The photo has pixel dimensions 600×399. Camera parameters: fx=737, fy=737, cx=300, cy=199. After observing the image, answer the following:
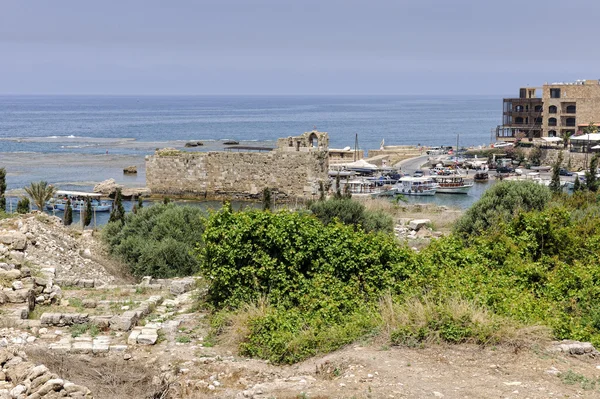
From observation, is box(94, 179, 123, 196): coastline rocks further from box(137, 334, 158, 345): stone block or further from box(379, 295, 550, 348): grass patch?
box(379, 295, 550, 348): grass patch

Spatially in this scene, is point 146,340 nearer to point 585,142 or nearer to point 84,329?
point 84,329

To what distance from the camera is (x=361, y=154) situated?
6356 centimetres

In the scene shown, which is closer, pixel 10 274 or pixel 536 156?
pixel 10 274

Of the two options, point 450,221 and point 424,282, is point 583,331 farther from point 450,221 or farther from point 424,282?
point 450,221

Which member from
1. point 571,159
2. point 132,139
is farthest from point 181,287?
point 132,139

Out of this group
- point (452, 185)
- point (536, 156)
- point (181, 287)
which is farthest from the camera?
point (536, 156)

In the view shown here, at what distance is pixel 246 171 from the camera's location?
45.2m

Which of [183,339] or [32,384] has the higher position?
[32,384]

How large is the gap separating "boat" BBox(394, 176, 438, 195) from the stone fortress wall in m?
6.29

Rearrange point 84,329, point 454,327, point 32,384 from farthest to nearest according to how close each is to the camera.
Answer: point 84,329, point 454,327, point 32,384

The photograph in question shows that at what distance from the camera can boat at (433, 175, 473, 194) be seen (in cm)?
4941

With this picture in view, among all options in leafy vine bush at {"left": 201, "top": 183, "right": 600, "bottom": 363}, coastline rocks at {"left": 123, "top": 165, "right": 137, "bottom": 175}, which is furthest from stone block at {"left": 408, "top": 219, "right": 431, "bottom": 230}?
coastline rocks at {"left": 123, "top": 165, "right": 137, "bottom": 175}

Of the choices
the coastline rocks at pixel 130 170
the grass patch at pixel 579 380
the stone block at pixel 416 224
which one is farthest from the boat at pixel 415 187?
the grass patch at pixel 579 380

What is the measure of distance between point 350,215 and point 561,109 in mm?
54542
